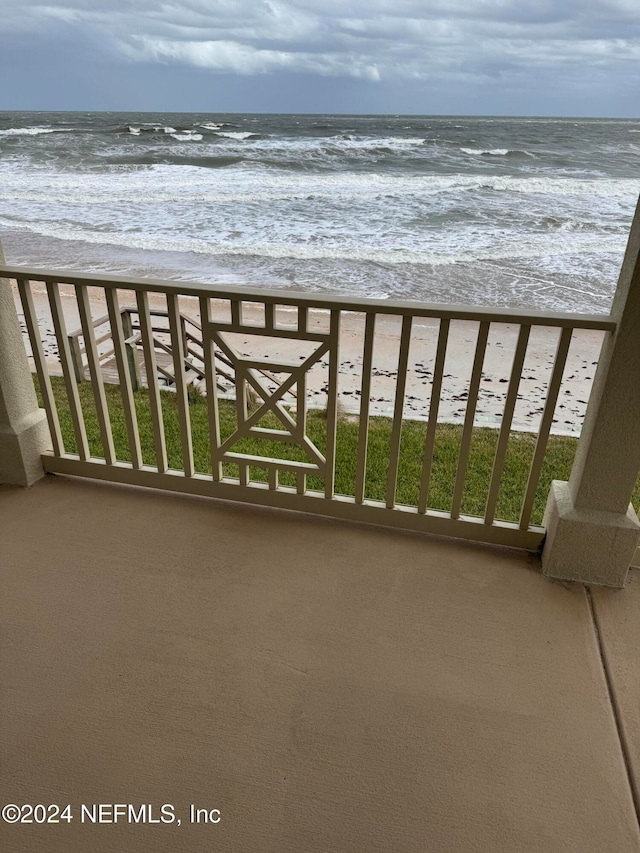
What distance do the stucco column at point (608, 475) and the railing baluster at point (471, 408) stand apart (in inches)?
13.1

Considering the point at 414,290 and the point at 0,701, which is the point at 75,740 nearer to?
the point at 0,701

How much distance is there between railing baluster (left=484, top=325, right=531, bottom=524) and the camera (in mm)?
1938

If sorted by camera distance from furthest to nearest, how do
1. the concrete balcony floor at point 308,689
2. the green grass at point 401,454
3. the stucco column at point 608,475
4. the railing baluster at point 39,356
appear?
1. the green grass at point 401,454
2. the railing baluster at point 39,356
3. the stucco column at point 608,475
4. the concrete balcony floor at point 308,689

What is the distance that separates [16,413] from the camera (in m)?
2.44

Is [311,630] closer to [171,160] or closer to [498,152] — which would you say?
[171,160]

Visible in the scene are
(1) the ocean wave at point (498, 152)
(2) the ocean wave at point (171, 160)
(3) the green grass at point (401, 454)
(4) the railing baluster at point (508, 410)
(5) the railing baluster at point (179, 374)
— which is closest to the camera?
(4) the railing baluster at point (508, 410)

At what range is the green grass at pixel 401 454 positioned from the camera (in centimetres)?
340

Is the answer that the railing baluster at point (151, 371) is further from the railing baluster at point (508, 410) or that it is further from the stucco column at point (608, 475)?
the stucco column at point (608, 475)

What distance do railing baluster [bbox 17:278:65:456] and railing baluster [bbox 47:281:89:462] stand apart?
0.07 meters

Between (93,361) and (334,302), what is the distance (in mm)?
1071

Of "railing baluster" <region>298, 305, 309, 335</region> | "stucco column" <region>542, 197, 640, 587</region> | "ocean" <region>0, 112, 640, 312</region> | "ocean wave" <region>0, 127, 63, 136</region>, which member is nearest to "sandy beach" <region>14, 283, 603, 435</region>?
"ocean" <region>0, 112, 640, 312</region>

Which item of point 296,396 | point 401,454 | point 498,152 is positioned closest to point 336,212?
point 401,454

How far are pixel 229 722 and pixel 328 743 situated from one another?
0.28 meters

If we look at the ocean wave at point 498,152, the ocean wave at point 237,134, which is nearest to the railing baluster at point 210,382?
the ocean wave at point 498,152
